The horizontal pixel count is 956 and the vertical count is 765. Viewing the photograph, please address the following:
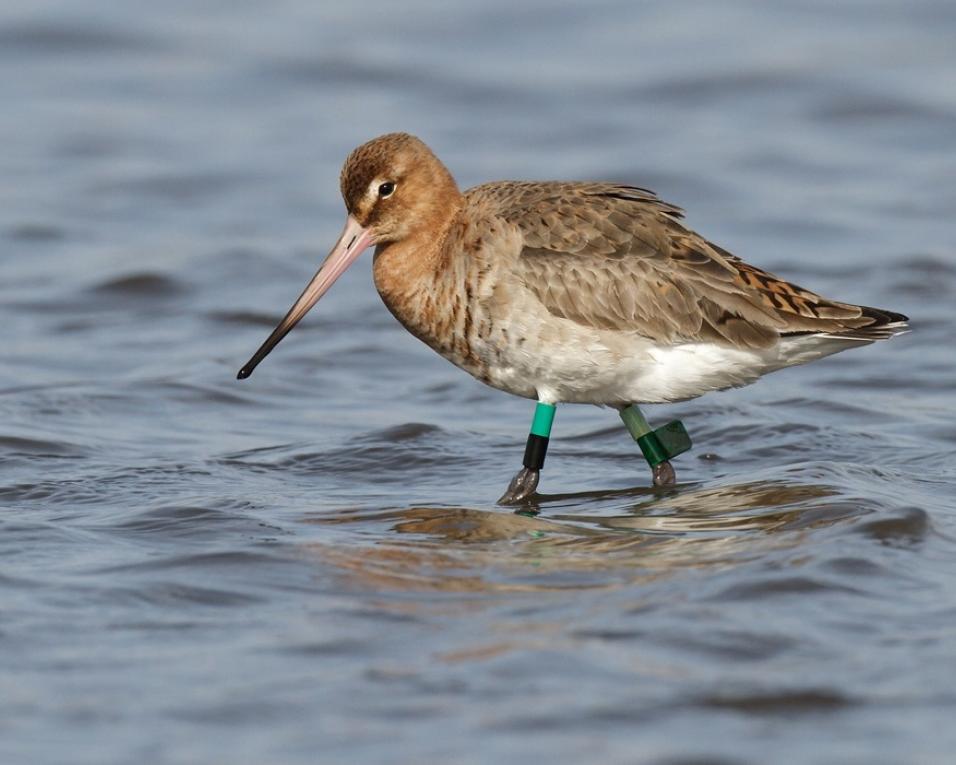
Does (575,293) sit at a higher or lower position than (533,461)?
higher

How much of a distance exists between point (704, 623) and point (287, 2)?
1605cm

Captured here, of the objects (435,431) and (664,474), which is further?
(435,431)

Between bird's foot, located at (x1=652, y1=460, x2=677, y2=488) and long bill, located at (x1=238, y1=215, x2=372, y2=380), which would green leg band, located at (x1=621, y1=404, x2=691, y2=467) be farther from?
long bill, located at (x1=238, y1=215, x2=372, y2=380)

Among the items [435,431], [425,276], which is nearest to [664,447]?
[425,276]

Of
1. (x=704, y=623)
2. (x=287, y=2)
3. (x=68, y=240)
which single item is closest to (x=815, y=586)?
(x=704, y=623)

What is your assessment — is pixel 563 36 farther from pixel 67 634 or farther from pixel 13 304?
pixel 67 634

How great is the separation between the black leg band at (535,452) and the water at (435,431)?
24 cm

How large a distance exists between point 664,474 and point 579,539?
1261 millimetres

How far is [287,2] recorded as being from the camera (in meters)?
21.2

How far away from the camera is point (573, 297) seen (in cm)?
847

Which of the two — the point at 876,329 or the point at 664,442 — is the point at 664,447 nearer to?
the point at 664,442

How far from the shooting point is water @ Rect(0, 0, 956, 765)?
5785mm

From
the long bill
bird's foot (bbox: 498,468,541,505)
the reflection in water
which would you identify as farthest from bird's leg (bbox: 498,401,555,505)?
the long bill

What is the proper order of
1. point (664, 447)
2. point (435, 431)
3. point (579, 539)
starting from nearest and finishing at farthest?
1. point (579, 539)
2. point (664, 447)
3. point (435, 431)
